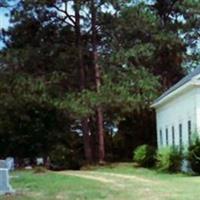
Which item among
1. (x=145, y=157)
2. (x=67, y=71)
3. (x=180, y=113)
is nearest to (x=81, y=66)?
(x=67, y=71)

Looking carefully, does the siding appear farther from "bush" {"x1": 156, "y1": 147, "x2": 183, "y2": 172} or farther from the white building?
"bush" {"x1": 156, "y1": 147, "x2": 183, "y2": 172}

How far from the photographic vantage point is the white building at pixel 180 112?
28328 millimetres

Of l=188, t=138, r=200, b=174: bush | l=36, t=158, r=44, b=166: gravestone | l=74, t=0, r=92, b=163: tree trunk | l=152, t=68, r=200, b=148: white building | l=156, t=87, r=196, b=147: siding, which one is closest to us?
l=188, t=138, r=200, b=174: bush

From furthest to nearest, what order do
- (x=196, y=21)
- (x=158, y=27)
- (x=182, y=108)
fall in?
(x=196, y=21) → (x=158, y=27) → (x=182, y=108)

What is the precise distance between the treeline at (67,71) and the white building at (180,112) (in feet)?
6.32

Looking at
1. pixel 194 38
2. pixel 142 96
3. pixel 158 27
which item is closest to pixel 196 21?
pixel 194 38

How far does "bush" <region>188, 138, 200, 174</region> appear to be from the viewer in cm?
2666

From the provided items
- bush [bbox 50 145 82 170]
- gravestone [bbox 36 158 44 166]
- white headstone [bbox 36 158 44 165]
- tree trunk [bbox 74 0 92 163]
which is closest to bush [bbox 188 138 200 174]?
bush [bbox 50 145 82 170]

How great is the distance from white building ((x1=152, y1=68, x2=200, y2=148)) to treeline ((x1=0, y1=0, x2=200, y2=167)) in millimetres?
1926

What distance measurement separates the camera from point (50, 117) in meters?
41.3

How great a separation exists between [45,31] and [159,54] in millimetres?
12985

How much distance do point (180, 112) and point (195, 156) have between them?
546 centimetres

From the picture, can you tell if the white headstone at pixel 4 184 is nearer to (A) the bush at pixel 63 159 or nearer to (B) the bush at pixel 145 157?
(B) the bush at pixel 145 157

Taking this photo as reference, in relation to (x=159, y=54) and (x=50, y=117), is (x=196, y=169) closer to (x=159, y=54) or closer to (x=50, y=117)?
(x=50, y=117)
